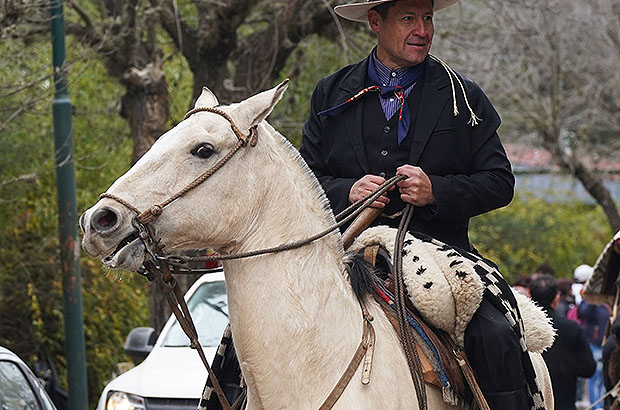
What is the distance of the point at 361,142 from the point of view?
4.90 meters

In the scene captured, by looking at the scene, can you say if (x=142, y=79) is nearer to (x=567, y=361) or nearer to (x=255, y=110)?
(x=567, y=361)

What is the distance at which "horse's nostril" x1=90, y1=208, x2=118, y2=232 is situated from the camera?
3721 mm

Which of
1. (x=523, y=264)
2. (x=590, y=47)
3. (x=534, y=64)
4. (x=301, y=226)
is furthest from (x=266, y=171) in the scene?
(x=523, y=264)

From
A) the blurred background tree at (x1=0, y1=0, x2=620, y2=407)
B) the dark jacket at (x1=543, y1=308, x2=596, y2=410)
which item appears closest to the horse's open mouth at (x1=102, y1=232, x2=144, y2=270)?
the blurred background tree at (x1=0, y1=0, x2=620, y2=407)

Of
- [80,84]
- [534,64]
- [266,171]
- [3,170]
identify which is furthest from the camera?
[534,64]

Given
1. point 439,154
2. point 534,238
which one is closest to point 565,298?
point 534,238

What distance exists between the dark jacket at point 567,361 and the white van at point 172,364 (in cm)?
316

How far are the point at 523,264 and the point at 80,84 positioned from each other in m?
12.5

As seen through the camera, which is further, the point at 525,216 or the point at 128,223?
the point at 525,216

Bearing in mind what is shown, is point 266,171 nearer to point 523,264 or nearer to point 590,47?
point 590,47

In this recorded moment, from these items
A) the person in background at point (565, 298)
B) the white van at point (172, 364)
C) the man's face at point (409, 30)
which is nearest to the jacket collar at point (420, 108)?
the man's face at point (409, 30)

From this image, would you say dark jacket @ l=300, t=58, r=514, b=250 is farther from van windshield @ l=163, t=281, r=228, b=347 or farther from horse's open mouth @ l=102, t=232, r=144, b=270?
van windshield @ l=163, t=281, r=228, b=347

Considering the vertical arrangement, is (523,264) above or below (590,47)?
below

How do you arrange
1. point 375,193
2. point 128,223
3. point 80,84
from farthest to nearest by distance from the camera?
point 80,84, point 375,193, point 128,223
